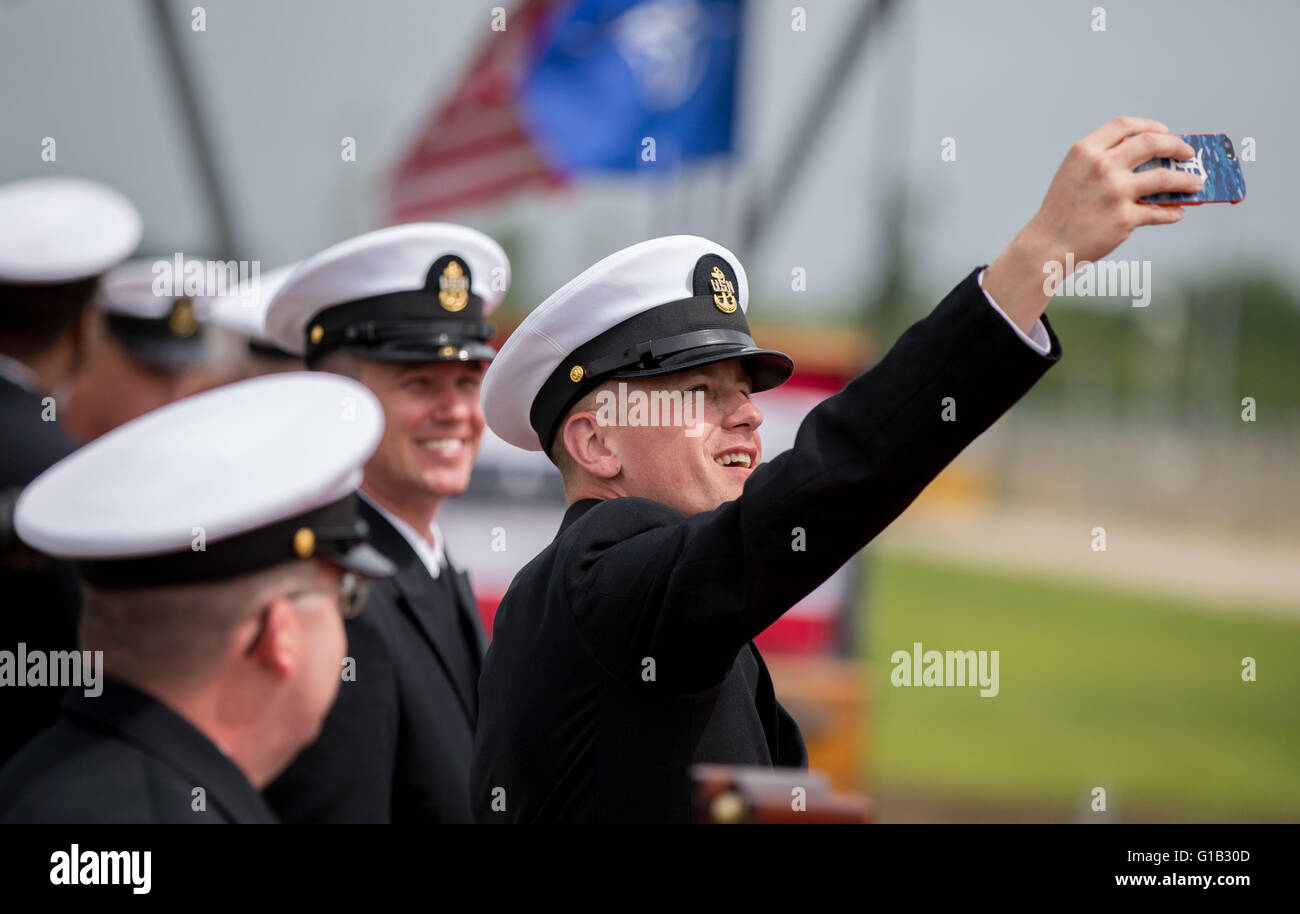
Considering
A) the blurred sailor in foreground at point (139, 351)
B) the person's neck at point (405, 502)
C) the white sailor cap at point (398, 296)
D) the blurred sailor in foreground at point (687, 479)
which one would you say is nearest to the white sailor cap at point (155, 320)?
the blurred sailor in foreground at point (139, 351)

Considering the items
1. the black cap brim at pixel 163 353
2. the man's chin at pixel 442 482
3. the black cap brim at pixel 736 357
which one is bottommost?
the man's chin at pixel 442 482

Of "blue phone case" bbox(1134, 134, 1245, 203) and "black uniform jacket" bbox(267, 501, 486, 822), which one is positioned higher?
"blue phone case" bbox(1134, 134, 1245, 203)

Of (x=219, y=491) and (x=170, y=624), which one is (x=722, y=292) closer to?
(x=219, y=491)

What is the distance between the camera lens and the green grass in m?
12.3

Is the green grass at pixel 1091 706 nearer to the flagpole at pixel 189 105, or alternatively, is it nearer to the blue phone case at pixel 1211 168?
the flagpole at pixel 189 105

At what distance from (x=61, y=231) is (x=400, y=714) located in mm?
2243

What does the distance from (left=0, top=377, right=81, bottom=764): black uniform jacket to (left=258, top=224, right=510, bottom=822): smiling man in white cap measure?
732mm

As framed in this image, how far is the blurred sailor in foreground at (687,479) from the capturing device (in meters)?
1.98

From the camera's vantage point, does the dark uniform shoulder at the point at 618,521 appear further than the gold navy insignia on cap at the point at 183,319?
No

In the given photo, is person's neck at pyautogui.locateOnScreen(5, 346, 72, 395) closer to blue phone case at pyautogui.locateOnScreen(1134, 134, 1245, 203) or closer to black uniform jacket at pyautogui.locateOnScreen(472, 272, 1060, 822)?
black uniform jacket at pyautogui.locateOnScreen(472, 272, 1060, 822)

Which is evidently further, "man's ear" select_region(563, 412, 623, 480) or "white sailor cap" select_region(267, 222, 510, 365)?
→ "white sailor cap" select_region(267, 222, 510, 365)

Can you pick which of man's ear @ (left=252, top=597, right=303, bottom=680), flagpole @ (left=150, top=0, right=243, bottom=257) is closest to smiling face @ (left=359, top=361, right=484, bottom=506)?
man's ear @ (left=252, top=597, right=303, bottom=680)

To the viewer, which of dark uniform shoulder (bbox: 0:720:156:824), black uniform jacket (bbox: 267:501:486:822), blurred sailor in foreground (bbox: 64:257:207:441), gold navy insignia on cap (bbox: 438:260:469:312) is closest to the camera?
dark uniform shoulder (bbox: 0:720:156:824)
